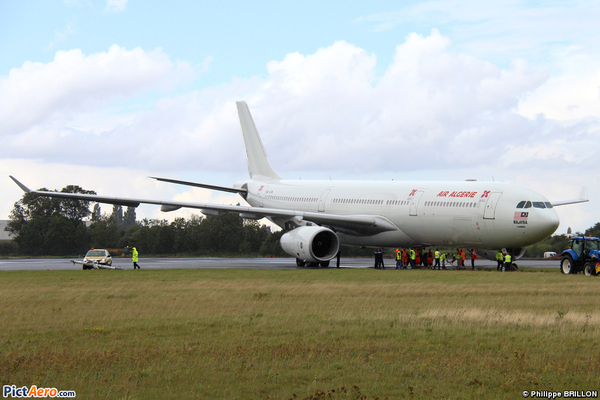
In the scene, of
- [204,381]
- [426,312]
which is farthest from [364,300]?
[204,381]

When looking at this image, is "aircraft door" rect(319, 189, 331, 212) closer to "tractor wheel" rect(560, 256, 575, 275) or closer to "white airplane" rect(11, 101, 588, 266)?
"white airplane" rect(11, 101, 588, 266)

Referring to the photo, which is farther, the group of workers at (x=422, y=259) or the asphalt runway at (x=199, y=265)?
the asphalt runway at (x=199, y=265)

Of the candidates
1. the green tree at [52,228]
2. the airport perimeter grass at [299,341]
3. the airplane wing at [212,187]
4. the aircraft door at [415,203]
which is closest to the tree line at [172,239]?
the green tree at [52,228]

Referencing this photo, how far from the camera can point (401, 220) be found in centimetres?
3138

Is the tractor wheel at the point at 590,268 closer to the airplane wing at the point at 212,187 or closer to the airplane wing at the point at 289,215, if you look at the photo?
the airplane wing at the point at 289,215

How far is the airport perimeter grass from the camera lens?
8211 millimetres

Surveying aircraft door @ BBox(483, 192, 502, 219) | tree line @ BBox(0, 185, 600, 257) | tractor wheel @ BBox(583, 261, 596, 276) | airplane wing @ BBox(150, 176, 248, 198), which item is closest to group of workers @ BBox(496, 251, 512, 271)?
aircraft door @ BBox(483, 192, 502, 219)

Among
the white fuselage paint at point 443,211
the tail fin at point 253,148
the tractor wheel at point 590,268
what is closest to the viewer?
the tractor wheel at point 590,268

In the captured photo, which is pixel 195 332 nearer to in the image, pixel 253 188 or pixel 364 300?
pixel 364 300

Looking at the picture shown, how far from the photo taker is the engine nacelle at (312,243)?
100 feet

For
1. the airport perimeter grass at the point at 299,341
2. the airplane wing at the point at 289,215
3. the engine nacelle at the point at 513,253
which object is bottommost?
the airport perimeter grass at the point at 299,341

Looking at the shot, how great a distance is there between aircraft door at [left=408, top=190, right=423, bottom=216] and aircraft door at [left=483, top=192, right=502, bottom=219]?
12.2ft

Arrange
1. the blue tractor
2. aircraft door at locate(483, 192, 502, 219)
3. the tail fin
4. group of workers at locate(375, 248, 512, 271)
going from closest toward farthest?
the blue tractor < aircraft door at locate(483, 192, 502, 219) < group of workers at locate(375, 248, 512, 271) < the tail fin

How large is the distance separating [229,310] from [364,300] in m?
3.67
